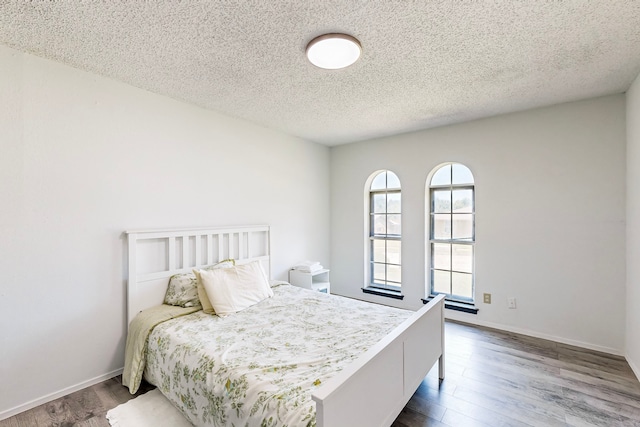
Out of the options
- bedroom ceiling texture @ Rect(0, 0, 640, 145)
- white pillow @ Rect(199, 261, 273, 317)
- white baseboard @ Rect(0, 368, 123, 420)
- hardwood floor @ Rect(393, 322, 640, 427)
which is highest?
bedroom ceiling texture @ Rect(0, 0, 640, 145)

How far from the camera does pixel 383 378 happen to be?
1.56 m

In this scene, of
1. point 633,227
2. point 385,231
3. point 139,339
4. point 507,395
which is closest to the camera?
point 507,395

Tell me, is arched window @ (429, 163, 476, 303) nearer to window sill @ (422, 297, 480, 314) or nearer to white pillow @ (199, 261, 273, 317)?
window sill @ (422, 297, 480, 314)

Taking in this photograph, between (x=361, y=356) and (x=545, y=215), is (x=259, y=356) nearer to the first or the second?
(x=361, y=356)

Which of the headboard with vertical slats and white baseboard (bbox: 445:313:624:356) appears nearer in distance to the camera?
the headboard with vertical slats

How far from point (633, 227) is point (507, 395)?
1.86m

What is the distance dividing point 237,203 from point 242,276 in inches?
39.5

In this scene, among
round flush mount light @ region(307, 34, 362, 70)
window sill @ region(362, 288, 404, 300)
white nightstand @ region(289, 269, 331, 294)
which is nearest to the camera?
round flush mount light @ region(307, 34, 362, 70)

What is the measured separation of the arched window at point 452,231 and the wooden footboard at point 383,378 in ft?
5.27

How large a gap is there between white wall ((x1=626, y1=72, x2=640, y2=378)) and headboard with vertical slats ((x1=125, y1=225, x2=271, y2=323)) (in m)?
3.63

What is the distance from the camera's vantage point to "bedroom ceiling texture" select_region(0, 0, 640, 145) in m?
Result: 1.60

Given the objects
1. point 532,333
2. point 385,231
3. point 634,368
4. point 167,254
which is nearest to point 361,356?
point 167,254

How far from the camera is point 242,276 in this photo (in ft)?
8.97

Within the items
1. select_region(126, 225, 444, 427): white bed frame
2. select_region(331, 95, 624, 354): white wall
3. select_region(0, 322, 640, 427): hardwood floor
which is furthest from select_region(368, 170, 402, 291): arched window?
select_region(126, 225, 444, 427): white bed frame
